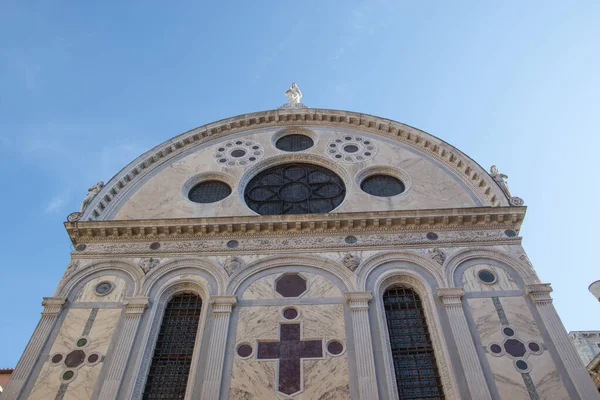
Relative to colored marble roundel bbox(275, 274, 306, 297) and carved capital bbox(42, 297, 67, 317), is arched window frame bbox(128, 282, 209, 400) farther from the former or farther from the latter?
carved capital bbox(42, 297, 67, 317)

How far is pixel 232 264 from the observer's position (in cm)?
1420

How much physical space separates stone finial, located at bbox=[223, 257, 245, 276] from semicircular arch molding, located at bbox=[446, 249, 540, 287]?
532cm

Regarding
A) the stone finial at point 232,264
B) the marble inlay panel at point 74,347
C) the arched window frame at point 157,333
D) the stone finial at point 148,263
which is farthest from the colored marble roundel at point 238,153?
the marble inlay panel at point 74,347

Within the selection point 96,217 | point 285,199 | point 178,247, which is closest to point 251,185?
point 285,199

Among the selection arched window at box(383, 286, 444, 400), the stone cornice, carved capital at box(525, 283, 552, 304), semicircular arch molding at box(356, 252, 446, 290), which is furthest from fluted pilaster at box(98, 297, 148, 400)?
carved capital at box(525, 283, 552, 304)

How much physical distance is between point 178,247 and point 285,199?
12.3 feet

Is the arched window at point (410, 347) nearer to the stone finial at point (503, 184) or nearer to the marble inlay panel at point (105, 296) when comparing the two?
the stone finial at point (503, 184)

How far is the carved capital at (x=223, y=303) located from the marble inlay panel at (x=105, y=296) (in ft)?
7.95

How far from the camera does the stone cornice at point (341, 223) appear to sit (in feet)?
48.6

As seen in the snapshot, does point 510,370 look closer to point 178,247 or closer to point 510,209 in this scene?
point 510,209

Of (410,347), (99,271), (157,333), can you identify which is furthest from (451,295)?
(99,271)

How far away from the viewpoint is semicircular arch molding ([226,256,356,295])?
44.8 feet

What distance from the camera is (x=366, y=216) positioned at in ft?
48.6

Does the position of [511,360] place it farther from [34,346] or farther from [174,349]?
[34,346]
